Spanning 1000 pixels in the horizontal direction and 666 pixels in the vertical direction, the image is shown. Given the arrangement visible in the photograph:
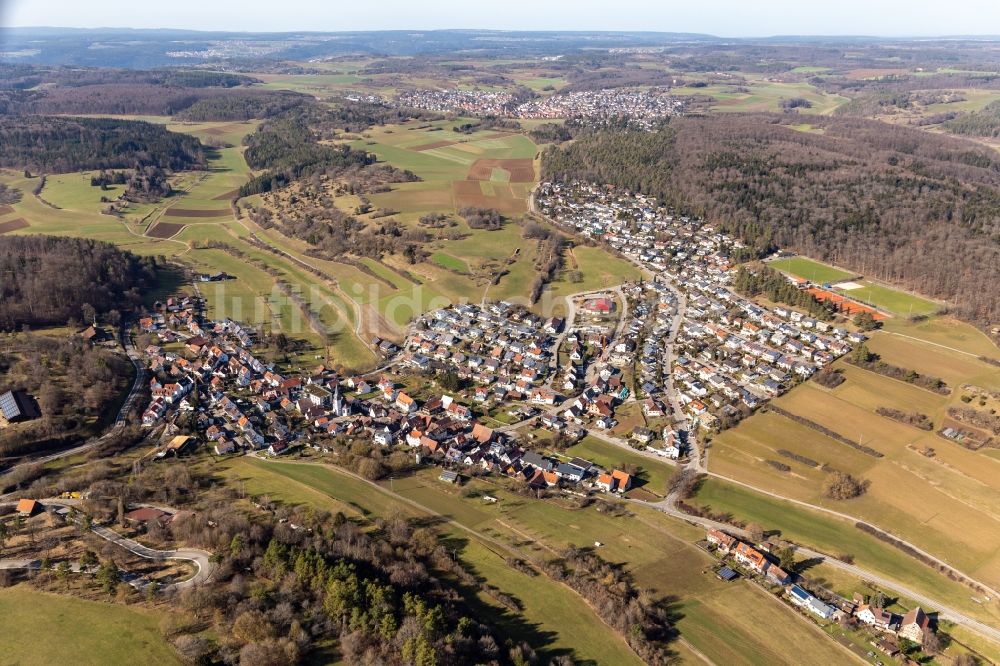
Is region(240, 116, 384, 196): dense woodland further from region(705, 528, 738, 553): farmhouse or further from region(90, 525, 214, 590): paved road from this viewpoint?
region(705, 528, 738, 553): farmhouse

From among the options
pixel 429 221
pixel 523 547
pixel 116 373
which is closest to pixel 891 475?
pixel 523 547

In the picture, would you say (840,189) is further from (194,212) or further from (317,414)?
(194,212)

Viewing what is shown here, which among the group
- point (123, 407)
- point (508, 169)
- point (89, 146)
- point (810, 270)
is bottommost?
point (123, 407)

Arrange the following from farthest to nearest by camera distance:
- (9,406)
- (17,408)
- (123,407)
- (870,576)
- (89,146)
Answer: (89,146) < (123,407) < (9,406) < (17,408) < (870,576)

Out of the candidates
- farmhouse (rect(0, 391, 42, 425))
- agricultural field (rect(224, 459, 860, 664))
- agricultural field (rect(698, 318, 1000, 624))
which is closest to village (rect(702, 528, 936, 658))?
agricultural field (rect(224, 459, 860, 664))

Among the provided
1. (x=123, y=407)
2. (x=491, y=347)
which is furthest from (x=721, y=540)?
(x=123, y=407)

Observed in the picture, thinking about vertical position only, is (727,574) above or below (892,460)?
below

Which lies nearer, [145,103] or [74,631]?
[74,631]
